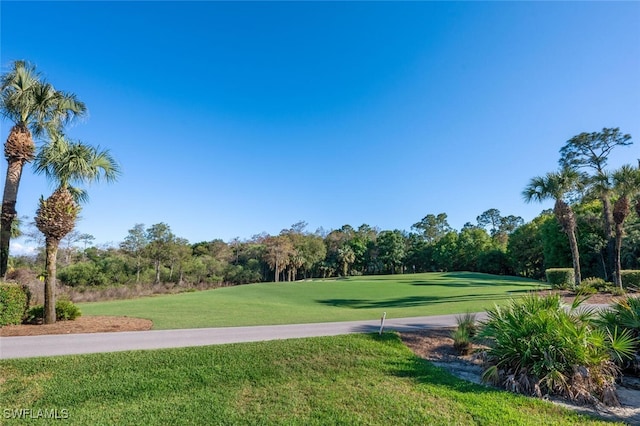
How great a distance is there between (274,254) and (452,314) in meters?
40.6

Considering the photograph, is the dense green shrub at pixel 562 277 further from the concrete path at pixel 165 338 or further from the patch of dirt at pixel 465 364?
the patch of dirt at pixel 465 364

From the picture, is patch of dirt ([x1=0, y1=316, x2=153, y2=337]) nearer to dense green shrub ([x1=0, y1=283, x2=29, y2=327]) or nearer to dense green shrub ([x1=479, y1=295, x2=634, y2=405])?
dense green shrub ([x1=0, y1=283, x2=29, y2=327])

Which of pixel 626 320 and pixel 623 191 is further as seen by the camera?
pixel 623 191

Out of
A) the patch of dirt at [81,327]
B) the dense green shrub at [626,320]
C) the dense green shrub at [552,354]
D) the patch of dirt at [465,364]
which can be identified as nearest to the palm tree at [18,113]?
the patch of dirt at [81,327]

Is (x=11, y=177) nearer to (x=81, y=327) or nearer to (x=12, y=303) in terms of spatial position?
(x=12, y=303)

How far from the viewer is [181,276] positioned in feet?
141

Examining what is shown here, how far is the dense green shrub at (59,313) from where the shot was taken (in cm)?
1096

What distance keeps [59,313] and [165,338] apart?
5.38 m

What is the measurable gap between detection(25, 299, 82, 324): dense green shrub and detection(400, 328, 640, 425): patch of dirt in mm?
11252

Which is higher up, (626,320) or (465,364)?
(626,320)

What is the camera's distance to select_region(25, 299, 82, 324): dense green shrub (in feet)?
36.0

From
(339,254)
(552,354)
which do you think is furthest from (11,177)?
(339,254)

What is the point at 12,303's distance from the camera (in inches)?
405

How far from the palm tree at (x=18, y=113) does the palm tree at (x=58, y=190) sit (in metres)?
1.91
